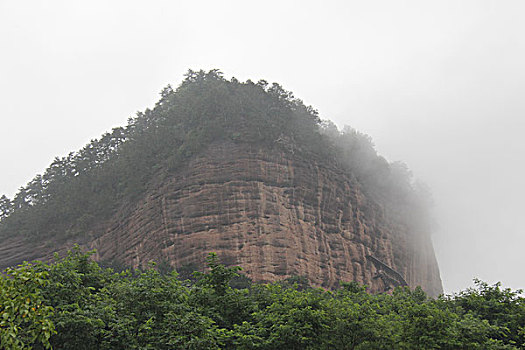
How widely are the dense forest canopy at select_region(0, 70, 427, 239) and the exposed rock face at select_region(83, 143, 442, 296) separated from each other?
147 centimetres

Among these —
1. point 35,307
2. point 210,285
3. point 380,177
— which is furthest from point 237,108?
point 35,307

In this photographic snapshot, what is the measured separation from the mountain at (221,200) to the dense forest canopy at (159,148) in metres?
0.11

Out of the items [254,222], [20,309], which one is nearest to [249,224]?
[254,222]

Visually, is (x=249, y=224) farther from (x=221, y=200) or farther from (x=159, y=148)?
(x=159, y=148)

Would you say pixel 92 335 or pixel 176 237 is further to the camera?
pixel 176 237

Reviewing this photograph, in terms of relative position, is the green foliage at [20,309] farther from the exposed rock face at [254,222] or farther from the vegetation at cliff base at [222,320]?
the exposed rock face at [254,222]

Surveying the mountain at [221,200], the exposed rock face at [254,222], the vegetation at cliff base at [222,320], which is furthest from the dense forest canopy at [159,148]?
the vegetation at cliff base at [222,320]

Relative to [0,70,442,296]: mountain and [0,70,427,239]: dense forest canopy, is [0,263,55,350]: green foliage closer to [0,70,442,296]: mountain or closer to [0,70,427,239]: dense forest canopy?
[0,70,442,296]: mountain

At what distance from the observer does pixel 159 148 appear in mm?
43500

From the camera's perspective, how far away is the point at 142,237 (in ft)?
127

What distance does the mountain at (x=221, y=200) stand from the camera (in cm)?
3738

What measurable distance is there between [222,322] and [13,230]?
104 feet

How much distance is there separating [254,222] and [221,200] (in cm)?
296

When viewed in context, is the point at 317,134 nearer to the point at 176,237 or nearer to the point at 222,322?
the point at 176,237
